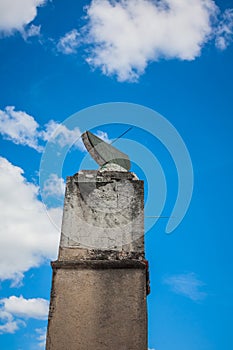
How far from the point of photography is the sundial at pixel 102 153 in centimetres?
618

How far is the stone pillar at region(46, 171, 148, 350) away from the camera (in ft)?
14.4

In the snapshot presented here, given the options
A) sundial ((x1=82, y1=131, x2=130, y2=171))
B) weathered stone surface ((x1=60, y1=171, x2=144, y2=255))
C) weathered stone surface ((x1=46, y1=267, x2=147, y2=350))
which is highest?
sundial ((x1=82, y1=131, x2=130, y2=171))

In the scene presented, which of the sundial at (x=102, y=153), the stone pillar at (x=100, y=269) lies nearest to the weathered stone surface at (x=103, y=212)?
the stone pillar at (x=100, y=269)

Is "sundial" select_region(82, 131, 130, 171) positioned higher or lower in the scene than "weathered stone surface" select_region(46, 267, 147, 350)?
higher

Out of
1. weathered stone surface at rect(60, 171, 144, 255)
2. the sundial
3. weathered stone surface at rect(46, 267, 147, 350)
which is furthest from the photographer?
the sundial

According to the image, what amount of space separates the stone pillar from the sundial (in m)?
0.37

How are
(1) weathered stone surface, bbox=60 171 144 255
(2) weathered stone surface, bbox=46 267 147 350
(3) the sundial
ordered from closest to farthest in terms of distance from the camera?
(2) weathered stone surface, bbox=46 267 147 350
(1) weathered stone surface, bbox=60 171 144 255
(3) the sundial

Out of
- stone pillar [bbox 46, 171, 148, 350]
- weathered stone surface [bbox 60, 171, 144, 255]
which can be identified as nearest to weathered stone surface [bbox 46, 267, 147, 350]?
stone pillar [bbox 46, 171, 148, 350]

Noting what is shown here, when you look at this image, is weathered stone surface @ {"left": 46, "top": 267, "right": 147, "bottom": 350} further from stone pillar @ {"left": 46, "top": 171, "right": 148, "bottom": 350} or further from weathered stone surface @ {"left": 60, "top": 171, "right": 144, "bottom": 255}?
weathered stone surface @ {"left": 60, "top": 171, "right": 144, "bottom": 255}

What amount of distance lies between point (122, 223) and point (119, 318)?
140 centimetres

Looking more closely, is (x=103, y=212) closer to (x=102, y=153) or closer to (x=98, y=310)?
(x=102, y=153)

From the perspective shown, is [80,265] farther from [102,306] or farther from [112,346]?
[112,346]

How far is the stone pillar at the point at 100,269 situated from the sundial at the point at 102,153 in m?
0.37

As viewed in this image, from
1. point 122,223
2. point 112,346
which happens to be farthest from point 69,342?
point 122,223
